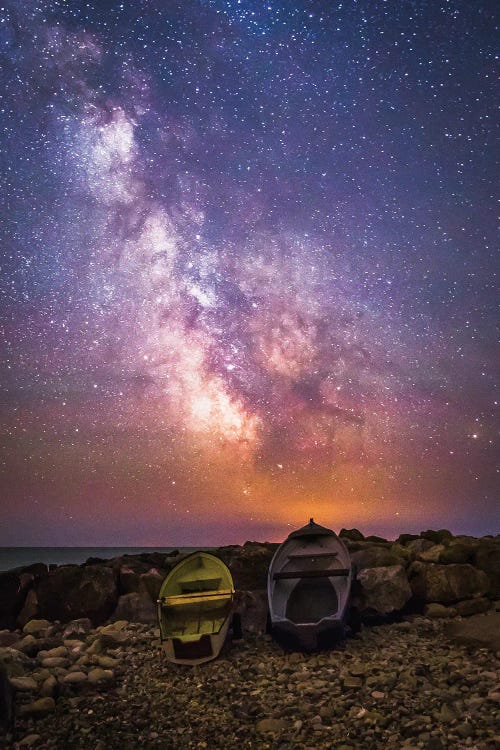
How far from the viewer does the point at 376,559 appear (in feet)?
48.3

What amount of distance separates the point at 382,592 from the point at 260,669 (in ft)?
13.3

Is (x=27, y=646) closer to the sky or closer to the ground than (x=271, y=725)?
closer to the sky

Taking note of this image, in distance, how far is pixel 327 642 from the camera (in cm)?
1072

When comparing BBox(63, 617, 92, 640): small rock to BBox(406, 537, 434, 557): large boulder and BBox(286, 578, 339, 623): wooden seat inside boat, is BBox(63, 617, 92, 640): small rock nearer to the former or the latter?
BBox(286, 578, 339, 623): wooden seat inside boat

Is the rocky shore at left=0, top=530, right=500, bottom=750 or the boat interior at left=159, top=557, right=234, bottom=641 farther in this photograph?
the boat interior at left=159, top=557, right=234, bottom=641

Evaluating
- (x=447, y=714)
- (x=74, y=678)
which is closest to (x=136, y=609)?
(x=74, y=678)

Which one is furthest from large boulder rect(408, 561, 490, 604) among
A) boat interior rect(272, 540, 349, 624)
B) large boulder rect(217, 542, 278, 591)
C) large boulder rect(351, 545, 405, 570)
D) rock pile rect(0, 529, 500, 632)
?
large boulder rect(217, 542, 278, 591)

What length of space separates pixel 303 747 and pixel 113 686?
4.02 metres

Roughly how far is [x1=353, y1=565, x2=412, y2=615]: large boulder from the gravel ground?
1.31 metres

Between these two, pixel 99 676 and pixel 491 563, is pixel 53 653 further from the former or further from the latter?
pixel 491 563

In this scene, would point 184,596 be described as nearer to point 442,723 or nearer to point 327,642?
point 327,642

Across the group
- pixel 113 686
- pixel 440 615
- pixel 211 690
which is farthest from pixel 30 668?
pixel 440 615

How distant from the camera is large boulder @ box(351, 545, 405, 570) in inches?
572

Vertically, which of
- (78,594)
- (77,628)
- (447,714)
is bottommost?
(77,628)
